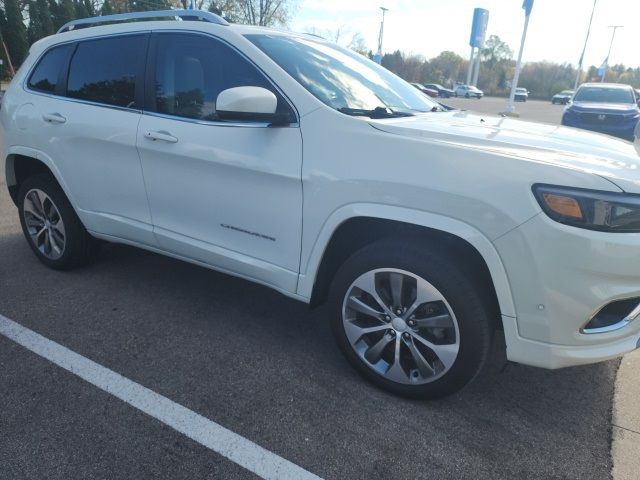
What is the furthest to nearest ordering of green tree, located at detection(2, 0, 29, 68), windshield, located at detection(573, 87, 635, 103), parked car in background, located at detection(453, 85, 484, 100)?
parked car in background, located at detection(453, 85, 484, 100)
green tree, located at detection(2, 0, 29, 68)
windshield, located at detection(573, 87, 635, 103)

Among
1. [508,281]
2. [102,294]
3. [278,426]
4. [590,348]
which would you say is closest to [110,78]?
[102,294]

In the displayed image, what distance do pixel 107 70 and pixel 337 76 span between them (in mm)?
1681

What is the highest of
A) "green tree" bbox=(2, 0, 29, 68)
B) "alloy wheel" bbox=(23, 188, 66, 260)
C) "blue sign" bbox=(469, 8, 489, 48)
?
"blue sign" bbox=(469, 8, 489, 48)

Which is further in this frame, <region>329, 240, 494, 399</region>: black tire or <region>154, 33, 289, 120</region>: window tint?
<region>154, 33, 289, 120</region>: window tint

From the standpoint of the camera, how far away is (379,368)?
2463 mm

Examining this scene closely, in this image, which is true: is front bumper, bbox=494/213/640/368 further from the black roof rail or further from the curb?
the black roof rail

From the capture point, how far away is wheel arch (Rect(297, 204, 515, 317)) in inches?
78.5

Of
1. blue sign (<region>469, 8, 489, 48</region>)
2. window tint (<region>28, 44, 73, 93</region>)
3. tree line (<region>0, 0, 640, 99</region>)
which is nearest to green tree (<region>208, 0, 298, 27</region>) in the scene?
tree line (<region>0, 0, 640, 99</region>)

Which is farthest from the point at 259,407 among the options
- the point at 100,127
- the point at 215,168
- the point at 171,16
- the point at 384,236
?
the point at 171,16

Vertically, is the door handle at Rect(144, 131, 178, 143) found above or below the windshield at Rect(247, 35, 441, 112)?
below

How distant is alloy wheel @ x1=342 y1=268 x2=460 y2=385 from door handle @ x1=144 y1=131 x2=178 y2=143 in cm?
143

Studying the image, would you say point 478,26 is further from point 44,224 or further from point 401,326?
point 401,326

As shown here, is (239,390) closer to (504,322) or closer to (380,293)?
(380,293)

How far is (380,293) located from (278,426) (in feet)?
2.66
